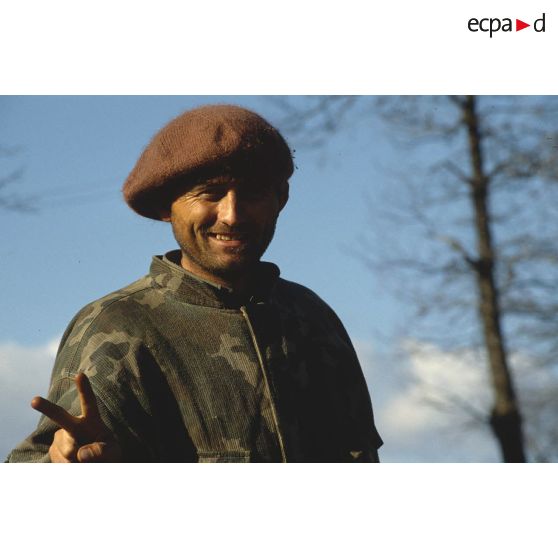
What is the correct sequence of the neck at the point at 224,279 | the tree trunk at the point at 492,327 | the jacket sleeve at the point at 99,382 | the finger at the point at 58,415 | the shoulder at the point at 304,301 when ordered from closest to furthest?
the finger at the point at 58,415 → the jacket sleeve at the point at 99,382 → the neck at the point at 224,279 → the shoulder at the point at 304,301 → the tree trunk at the point at 492,327

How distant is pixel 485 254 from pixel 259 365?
113 cm

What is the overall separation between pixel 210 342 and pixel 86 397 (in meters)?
0.38

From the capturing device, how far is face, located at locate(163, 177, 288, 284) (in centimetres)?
201

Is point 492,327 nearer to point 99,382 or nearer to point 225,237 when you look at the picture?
point 225,237

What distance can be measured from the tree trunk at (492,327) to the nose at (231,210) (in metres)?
1.13

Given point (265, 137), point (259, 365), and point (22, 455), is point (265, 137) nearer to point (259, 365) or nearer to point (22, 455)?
point (259, 365)

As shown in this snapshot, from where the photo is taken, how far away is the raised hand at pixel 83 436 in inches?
68.7

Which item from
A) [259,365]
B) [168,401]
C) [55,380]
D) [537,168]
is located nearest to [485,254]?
[537,168]

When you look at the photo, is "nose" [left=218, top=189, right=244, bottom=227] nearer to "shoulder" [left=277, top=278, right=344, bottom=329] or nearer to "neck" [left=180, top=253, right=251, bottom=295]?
"neck" [left=180, top=253, right=251, bottom=295]

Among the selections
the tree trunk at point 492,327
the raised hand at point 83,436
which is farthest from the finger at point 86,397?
the tree trunk at point 492,327

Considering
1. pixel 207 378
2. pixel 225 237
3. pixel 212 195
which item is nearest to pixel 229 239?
pixel 225 237

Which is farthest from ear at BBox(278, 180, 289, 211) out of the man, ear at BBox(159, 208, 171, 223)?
ear at BBox(159, 208, 171, 223)

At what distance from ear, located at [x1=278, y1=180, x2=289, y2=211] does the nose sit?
176 millimetres

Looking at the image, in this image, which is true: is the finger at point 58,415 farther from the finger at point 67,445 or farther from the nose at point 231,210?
the nose at point 231,210
